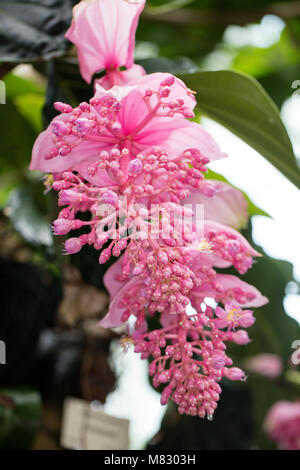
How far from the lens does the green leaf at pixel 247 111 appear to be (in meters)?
0.44

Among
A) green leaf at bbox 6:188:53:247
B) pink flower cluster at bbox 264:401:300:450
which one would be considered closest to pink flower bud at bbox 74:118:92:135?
green leaf at bbox 6:188:53:247

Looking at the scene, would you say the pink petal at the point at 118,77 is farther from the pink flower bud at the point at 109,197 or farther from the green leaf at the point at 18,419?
the green leaf at the point at 18,419

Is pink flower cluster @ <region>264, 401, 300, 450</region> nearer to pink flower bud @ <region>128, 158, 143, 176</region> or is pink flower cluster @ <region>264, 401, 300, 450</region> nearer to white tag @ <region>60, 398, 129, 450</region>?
white tag @ <region>60, 398, 129, 450</region>

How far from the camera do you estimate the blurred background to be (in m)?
0.53

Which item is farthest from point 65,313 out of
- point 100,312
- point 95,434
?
point 95,434

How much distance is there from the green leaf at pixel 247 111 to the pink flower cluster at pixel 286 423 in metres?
0.63

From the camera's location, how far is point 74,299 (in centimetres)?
82

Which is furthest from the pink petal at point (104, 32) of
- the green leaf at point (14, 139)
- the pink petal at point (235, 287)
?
the green leaf at point (14, 139)

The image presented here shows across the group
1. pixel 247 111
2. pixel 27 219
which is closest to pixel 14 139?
pixel 27 219

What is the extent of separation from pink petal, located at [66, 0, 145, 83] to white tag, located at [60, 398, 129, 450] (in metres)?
0.46

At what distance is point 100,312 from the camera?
2.65 feet

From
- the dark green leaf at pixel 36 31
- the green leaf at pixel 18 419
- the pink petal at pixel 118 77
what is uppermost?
the dark green leaf at pixel 36 31

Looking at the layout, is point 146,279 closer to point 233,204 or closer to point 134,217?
point 134,217

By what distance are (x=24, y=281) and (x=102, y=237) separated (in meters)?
0.43
